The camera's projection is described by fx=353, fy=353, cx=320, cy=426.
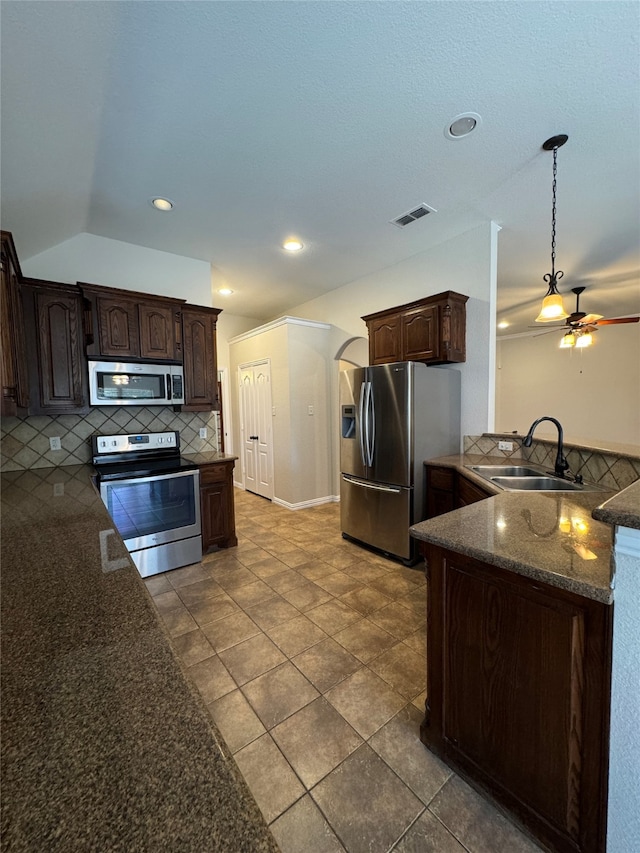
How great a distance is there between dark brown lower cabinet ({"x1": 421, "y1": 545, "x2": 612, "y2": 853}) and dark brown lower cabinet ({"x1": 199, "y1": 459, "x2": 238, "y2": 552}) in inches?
91.2

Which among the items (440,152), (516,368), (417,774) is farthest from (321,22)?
(516,368)

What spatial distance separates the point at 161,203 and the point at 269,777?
3482 mm

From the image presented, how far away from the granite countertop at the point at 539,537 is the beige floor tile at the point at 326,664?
3.36 ft

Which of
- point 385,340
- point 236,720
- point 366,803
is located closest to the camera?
point 366,803

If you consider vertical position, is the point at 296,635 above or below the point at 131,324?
below

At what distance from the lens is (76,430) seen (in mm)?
3104

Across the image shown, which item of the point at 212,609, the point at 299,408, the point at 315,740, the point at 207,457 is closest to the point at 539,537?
the point at 315,740

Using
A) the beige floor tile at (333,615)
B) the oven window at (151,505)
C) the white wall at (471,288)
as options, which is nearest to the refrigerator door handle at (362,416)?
the white wall at (471,288)

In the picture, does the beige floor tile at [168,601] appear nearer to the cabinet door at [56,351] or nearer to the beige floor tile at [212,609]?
the beige floor tile at [212,609]

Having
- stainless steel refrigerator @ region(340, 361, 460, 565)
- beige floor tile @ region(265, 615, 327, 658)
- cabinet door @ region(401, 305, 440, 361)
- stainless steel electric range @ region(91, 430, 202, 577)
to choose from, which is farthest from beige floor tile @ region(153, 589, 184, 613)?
cabinet door @ region(401, 305, 440, 361)

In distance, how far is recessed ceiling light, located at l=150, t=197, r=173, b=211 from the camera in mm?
2643

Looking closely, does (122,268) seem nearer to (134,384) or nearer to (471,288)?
(134,384)

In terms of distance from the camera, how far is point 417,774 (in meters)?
1.38

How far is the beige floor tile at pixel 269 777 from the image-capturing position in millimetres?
1284
